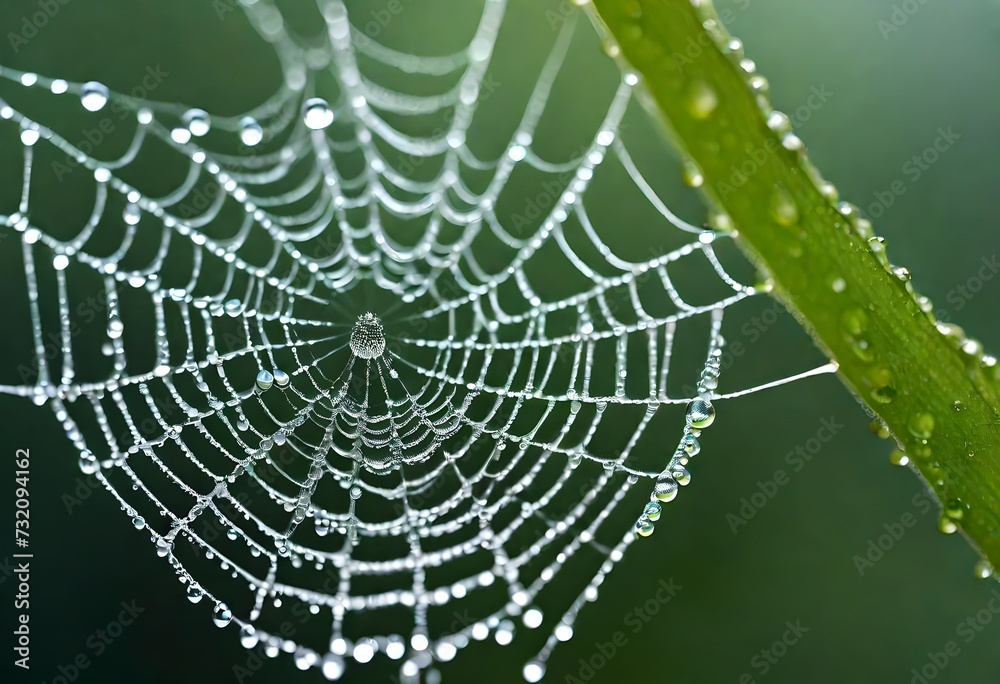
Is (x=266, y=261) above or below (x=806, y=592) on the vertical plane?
above

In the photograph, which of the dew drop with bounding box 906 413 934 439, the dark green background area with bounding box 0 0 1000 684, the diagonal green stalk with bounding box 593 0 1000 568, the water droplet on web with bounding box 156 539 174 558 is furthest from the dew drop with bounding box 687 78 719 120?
the dark green background area with bounding box 0 0 1000 684

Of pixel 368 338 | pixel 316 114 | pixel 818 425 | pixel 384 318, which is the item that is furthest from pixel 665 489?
pixel 818 425

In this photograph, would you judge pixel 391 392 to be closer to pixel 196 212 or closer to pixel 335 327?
pixel 335 327

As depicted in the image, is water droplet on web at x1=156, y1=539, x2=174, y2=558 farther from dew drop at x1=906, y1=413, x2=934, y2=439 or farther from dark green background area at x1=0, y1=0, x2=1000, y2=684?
dark green background area at x1=0, y1=0, x2=1000, y2=684

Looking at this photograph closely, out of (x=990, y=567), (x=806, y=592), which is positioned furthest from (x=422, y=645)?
(x=806, y=592)

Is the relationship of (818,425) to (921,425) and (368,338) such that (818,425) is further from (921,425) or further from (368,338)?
(921,425)

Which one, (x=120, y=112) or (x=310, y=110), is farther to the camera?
(x=120, y=112)

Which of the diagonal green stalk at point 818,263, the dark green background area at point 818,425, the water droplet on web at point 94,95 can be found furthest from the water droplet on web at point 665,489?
the dark green background area at point 818,425
